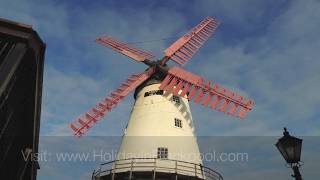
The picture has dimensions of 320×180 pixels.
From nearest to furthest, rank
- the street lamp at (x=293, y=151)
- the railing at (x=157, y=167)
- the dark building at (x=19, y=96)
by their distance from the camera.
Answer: the dark building at (x=19, y=96)
the street lamp at (x=293, y=151)
the railing at (x=157, y=167)

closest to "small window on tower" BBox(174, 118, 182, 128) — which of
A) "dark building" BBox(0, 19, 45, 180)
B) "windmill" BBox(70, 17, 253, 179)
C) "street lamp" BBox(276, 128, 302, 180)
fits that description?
"windmill" BBox(70, 17, 253, 179)

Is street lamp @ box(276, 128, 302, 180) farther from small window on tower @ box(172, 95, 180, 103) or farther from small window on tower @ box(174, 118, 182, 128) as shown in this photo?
small window on tower @ box(172, 95, 180, 103)

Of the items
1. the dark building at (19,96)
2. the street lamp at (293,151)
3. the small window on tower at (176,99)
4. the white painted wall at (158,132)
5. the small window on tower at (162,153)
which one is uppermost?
the small window on tower at (176,99)

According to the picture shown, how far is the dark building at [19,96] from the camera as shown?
16.8 feet

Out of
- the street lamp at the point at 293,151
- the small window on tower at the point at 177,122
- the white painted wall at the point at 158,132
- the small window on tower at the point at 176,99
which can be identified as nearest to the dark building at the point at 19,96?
the street lamp at the point at 293,151

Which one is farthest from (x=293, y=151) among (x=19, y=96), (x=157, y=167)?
(x=157, y=167)

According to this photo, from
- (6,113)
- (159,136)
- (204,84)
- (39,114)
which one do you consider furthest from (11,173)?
(204,84)

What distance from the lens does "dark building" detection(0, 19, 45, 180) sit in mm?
5109

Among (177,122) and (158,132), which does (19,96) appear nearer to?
(158,132)

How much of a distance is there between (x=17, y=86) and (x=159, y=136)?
13556 millimetres

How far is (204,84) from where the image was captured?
21953 millimetres

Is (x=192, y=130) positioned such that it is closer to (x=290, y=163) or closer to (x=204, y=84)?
(x=204, y=84)

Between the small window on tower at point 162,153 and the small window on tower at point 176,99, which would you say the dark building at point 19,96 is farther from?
the small window on tower at point 176,99

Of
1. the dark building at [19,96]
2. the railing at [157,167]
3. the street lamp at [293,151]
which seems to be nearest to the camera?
the dark building at [19,96]
